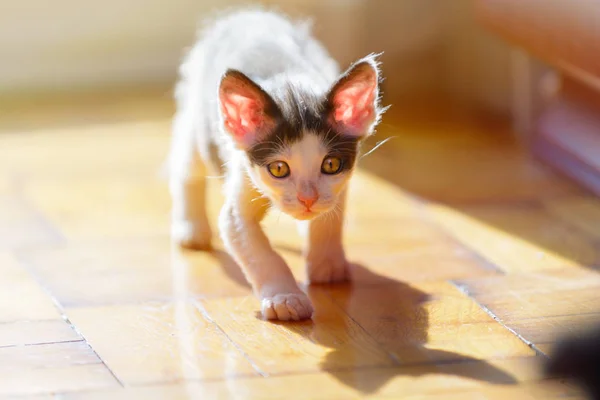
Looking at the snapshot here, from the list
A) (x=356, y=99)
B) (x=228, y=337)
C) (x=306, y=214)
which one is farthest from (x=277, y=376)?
(x=356, y=99)

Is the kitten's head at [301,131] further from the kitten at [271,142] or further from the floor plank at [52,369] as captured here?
the floor plank at [52,369]

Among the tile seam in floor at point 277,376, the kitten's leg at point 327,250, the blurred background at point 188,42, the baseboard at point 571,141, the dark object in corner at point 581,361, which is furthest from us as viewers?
the blurred background at point 188,42

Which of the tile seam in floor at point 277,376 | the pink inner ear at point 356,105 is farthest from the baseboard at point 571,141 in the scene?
the tile seam in floor at point 277,376

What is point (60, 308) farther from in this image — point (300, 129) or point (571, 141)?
point (571, 141)

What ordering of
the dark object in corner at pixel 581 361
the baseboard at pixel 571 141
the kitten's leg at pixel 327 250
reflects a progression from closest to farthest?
the dark object in corner at pixel 581 361
the kitten's leg at pixel 327 250
the baseboard at pixel 571 141

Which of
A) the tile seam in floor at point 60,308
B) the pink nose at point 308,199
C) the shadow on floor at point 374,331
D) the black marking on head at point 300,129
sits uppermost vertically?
the black marking on head at point 300,129

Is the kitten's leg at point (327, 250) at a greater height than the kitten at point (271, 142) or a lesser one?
lesser

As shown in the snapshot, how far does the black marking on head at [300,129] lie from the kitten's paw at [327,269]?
0.29m

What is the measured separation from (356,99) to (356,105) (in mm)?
14

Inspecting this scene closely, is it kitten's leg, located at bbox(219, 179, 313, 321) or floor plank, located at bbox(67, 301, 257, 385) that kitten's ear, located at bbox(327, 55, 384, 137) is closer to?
kitten's leg, located at bbox(219, 179, 313, 321)

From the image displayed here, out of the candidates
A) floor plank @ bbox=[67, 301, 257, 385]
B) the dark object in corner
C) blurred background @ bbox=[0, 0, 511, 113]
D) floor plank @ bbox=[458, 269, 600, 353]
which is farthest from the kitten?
blurred background @ bbox=[0, 0, 511, 113]

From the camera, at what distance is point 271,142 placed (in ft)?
5.66

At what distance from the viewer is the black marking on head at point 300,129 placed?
1.71 meters

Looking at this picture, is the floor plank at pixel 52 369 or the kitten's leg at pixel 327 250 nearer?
the floor plank at pixel 52 369
